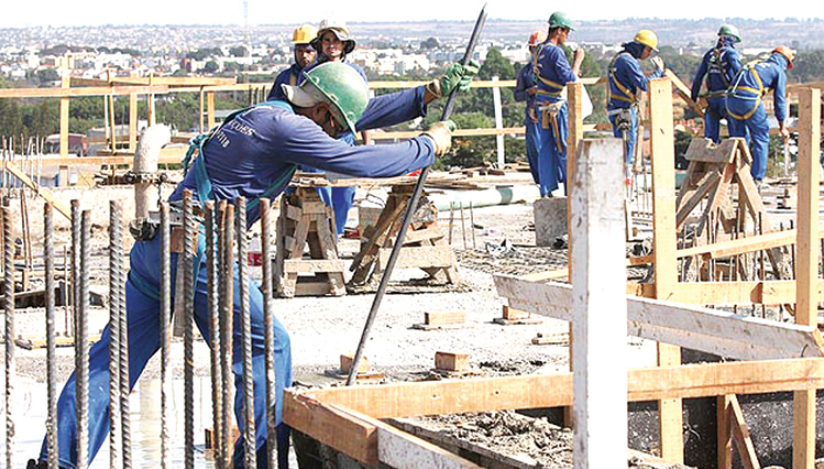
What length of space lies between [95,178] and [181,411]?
11.3m

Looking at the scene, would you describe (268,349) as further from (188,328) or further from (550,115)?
(550,115)

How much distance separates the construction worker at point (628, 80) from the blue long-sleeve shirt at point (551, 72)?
1.46 metres

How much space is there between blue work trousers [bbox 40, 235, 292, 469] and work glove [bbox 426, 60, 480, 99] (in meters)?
1.34

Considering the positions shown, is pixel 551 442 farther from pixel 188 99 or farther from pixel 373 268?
pixel 188 99

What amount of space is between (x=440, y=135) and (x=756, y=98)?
12.0 meters

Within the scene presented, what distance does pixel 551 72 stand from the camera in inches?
665

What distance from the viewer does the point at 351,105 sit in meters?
6.57

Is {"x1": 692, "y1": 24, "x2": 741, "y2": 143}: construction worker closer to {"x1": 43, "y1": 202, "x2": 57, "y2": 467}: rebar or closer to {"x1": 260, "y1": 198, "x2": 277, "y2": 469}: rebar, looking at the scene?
{"x1": 260, "y1": 198, "x2": 277, "y2": 469}: rebar

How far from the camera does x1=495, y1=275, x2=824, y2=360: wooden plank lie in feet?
19.5

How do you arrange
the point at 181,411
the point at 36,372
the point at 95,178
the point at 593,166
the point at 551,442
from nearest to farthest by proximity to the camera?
1. the point at 593,166
2. the point at 551,442
3. the point at 181,411
4. the point at 36,372
5. the point at 95,178

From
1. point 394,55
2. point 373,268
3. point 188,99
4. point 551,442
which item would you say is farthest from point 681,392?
point 394,55

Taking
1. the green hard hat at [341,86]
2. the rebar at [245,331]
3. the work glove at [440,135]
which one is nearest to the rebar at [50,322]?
the rebar at [245,331]

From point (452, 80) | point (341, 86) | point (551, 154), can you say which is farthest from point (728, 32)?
point (341, 86)

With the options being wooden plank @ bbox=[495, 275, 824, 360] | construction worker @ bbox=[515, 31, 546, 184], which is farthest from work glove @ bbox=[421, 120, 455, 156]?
construction worker @ bbox=[515, 31, 546, 184]
